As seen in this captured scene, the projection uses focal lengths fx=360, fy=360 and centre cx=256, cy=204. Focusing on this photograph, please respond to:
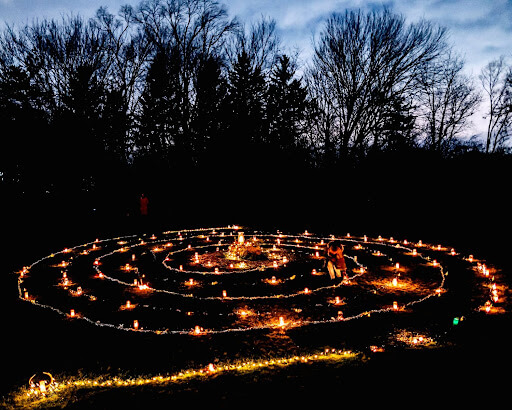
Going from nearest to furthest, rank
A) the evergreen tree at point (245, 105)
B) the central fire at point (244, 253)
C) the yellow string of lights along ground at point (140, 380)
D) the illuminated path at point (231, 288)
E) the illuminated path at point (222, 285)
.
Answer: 1. the yellow string of lights along ground at point (140, 380)
2. the illuminated path at point (231, 288)
3. the illuminated path at point (222, 285)
4. the central fire at point (244, 253)
5. the evergreen tree at point (245, 105)

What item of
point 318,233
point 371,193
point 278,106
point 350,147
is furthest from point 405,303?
point 278,106

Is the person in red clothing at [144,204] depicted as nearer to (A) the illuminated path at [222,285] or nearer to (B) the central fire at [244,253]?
(A) the illuminated path at [222,285]

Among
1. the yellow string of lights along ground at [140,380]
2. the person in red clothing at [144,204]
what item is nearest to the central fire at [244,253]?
the yellow string of lights along ground at [140,380]

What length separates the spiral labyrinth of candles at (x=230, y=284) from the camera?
7.53 m

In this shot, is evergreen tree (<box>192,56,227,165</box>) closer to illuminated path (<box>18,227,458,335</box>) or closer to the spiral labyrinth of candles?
the spiral labyrinth of candles

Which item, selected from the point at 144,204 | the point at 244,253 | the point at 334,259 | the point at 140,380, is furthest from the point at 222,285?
the point at 144,204

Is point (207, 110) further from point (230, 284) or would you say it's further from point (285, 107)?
point (230, 284)

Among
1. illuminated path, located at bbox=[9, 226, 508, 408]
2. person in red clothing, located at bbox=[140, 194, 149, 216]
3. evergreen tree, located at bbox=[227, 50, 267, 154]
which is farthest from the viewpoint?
evergreen tree, located at bbox=[227, 50, 267, 154]

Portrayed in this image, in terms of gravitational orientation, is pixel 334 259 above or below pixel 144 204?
below

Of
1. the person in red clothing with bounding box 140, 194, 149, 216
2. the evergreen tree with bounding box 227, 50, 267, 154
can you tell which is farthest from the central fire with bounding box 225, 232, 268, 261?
the evergreen tree with bounding box 227, 50, 267, 154

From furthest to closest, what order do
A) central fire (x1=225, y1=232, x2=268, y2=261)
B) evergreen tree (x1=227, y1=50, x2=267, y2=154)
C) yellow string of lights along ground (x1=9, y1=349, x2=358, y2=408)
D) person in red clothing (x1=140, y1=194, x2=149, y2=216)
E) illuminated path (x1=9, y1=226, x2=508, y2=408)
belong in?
evergreen tree (x1=227, y1=50, x2=267, y2=154) → person in red clothing (x1=140, y1=194, x2=149, y2=216) → central fire (x1=225, y1=232, x2=268, y2=261) → illuminated path (x1=9, y1=226, x2=508, y2=408) → yellow string of lights along ground (x1=9, y1=349, x2=358, y2=408)

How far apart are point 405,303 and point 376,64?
19.7 meters

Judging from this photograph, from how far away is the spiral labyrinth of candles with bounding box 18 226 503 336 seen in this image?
7527mm

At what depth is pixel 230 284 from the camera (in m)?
9.77
